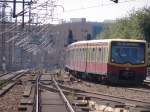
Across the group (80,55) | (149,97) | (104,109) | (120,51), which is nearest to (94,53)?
(120,51)

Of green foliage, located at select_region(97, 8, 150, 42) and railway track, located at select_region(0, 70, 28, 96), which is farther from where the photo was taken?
green foliage, located at select_region(97, 8, 150, 42)

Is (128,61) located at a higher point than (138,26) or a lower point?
lower

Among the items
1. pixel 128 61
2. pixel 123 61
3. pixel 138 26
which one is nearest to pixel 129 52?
pixel 128 61

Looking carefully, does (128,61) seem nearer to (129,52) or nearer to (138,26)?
(129,52)

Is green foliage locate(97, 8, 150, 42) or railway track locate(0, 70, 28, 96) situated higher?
green foliage locate(97, 8, 150, 42)

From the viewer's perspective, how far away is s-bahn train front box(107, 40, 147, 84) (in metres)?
33.8

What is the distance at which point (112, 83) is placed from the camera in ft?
119

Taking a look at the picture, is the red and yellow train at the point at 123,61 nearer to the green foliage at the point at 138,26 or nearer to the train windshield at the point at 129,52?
the train windshield at the point at 129,52

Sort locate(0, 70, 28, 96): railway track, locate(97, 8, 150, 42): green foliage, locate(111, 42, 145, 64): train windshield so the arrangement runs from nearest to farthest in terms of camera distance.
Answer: locate(0, 70, 28, 96): railway track, locate(111, 42, 145, 64): train windshield, locate(97, 8, 150, 42): green foliage

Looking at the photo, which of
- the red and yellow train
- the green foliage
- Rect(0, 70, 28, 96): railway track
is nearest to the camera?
Rect(0, 70, 28, 96): railway track

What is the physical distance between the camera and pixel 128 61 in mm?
34250

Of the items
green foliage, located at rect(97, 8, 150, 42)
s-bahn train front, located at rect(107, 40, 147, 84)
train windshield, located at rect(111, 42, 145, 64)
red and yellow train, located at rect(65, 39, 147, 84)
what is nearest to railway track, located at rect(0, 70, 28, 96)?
red and yellow train, located at rect(65, 39, 147, 84)

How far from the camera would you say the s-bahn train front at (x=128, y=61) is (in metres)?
33.8

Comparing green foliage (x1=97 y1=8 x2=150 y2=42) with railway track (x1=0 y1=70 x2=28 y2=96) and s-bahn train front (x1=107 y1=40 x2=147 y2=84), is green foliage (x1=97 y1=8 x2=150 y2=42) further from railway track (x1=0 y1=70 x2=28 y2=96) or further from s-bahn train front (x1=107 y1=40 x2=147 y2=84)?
s-bahn train front (x1=107 y1=40 x2=147 y2=84)
